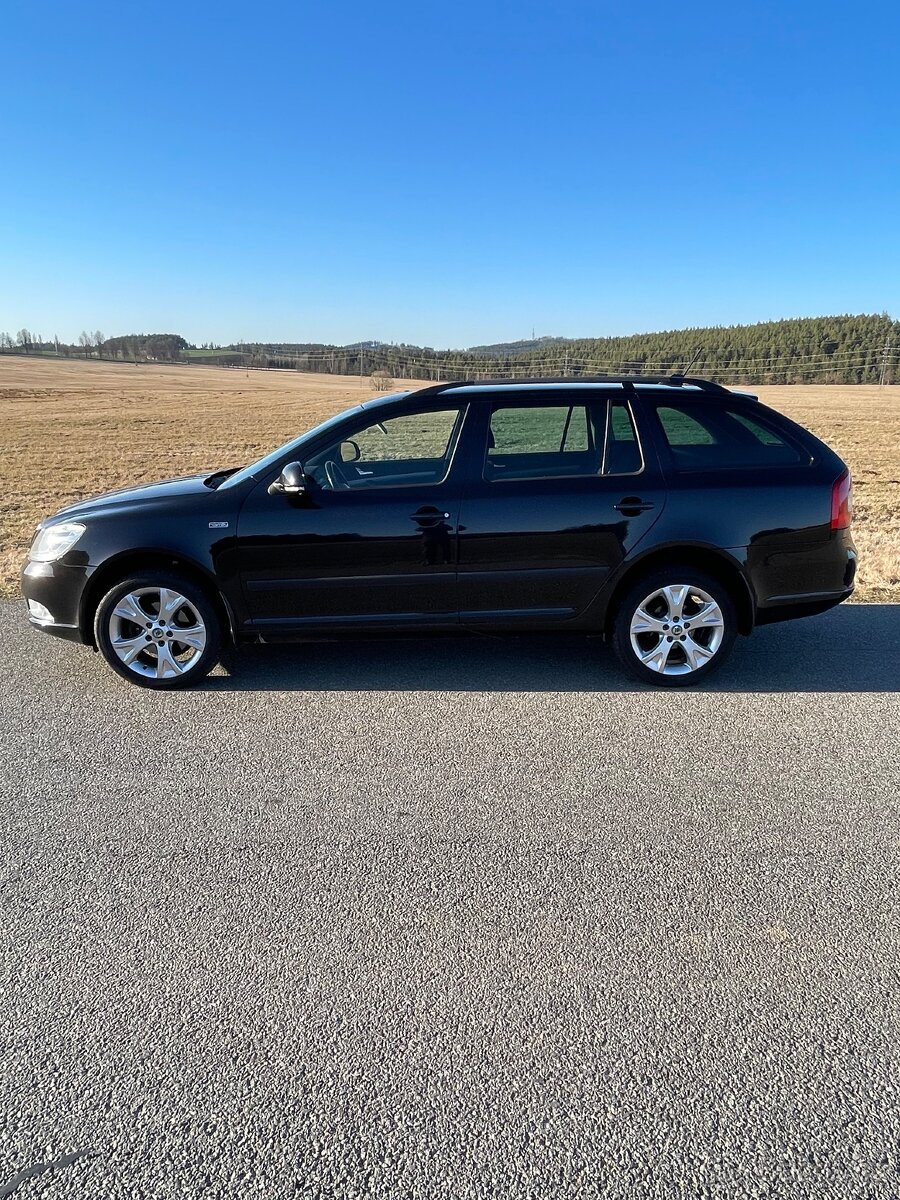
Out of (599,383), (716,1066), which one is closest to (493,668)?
(599,383)

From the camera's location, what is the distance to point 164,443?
74.3 feet

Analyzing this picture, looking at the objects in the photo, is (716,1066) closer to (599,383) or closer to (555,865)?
(555,865)

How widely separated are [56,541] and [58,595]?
31 centimetres

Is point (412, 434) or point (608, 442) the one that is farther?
point (412, 434)

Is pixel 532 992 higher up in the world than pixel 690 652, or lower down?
lower down

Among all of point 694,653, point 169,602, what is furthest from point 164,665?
point 694,653

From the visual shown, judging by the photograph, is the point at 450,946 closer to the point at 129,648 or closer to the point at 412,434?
the point at 129,648

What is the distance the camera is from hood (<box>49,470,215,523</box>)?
4.69m

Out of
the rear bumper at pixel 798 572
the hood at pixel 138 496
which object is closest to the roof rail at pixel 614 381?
the rear bumper at pixel 798 572

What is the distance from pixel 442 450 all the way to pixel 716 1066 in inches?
138

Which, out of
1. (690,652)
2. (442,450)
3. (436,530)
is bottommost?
(690,652)

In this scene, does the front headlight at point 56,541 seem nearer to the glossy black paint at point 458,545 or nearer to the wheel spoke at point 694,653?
the glossy black paint at point 458,545

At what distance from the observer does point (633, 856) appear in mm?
2980

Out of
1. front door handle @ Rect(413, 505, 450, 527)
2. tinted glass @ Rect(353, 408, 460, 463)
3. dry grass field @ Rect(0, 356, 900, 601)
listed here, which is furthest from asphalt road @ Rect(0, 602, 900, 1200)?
dry grass field @ Rect(0, 356, 900, 601)
